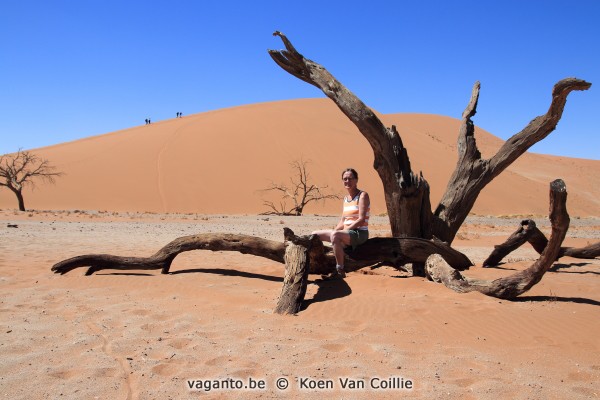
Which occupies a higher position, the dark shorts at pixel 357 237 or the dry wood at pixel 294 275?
the dark shorts at pixel 357 237

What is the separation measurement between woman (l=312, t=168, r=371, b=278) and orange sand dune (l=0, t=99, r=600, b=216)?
22203 millimetres

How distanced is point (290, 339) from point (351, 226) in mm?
2182

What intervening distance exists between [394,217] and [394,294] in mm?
1407

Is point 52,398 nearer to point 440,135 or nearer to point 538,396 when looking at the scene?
point 538,396

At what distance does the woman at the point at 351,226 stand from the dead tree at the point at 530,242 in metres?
2.64

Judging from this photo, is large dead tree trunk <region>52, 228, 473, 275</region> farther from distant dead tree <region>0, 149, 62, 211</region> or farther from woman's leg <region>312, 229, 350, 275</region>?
distant dead tree <region>0, 149, 62, 211</region>

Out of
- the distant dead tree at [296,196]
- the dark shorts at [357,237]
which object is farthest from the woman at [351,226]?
the distant dead tree at [296,196]

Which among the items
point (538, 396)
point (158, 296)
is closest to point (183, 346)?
point (158, 296)

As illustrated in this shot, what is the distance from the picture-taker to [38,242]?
10195 millimetres

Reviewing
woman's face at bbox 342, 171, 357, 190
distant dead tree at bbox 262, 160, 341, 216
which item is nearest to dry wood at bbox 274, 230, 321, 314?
woman's face at bbox 342, 171, 357, 190

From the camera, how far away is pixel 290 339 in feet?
12.6

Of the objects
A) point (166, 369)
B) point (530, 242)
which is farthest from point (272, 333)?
point (530, 242)

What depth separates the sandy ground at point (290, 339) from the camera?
302 centimetres

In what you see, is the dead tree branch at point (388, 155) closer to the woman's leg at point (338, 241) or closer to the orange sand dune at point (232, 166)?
the woman's leg at point (338, 241)
